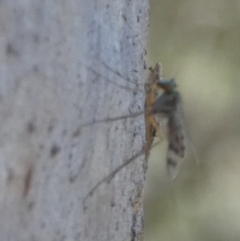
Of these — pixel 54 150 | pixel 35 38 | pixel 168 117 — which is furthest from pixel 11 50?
pixel 168 117

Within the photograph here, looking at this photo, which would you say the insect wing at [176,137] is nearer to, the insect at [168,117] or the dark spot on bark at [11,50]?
the insect at [168,117]

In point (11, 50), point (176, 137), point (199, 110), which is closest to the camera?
point (11, 50)

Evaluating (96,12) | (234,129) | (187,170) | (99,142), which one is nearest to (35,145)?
(99,142)

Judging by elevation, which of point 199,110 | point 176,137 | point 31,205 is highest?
point 199,110

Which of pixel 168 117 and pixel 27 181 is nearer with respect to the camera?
pixel 27 181

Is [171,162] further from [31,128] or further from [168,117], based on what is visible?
[31,128]

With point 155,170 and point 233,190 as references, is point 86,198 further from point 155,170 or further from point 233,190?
point 233,190
